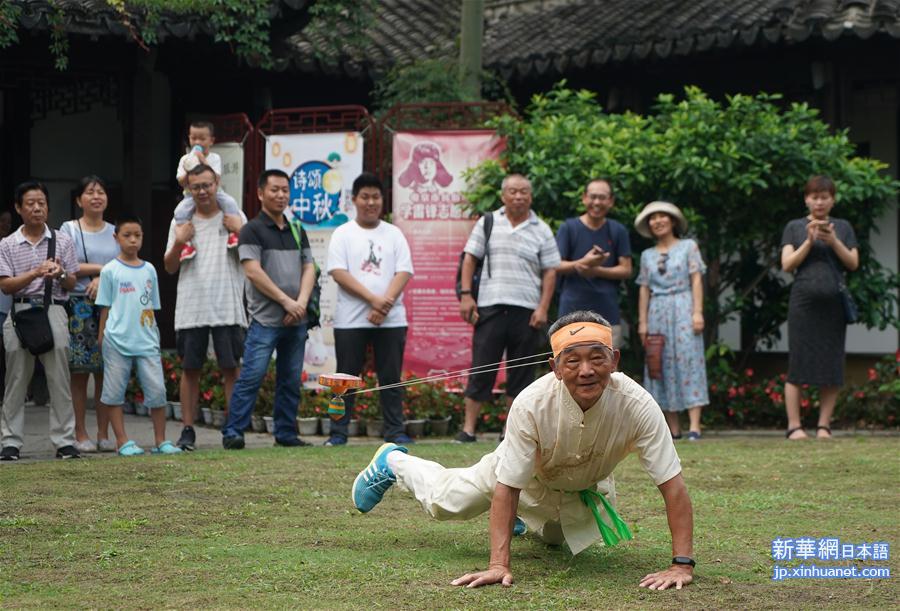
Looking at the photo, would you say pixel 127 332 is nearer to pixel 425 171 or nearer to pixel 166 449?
pixel 166 449

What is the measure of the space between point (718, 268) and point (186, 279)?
526cm

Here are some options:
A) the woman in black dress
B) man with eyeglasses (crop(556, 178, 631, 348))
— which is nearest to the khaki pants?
man with eyeglasses (crop(556, 178, 631, 348))

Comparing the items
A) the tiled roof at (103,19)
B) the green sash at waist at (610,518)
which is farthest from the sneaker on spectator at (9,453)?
the green sash at waist at (610,518)

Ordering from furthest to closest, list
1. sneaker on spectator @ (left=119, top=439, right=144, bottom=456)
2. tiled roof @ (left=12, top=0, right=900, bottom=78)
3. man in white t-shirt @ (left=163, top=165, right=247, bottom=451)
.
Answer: tiled roof @ (left=12, top=0, right=900, bottom=78), man in white t-shirt @ (left=163, top=165, right=247, bottom=451), sneaker on spectator @ (left=119, top=439, right=144, bottom=456)

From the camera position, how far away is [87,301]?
31.7 feet

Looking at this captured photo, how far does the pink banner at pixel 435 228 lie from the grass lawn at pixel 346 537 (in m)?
3.12

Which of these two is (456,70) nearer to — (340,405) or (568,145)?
(568,145)

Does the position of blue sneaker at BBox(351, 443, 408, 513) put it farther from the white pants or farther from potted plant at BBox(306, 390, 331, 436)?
potted plant at BBox(306, 390, 331, 436)

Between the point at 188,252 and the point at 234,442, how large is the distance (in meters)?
1.47

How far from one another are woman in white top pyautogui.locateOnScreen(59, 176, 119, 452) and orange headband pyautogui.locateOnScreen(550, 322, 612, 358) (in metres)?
5.18

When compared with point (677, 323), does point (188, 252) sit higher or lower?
higher

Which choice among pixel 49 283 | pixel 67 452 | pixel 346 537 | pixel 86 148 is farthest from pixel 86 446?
pixel 86 148

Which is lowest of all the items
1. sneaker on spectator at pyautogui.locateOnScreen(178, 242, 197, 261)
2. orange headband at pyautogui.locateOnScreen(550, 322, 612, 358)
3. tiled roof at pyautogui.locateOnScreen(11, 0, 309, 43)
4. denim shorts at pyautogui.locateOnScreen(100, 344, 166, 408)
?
denim shorts at pyautogui.locateOnScreen(100, 344, 166, 408)

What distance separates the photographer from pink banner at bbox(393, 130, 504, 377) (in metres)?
12.4
